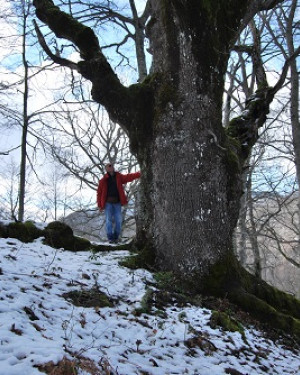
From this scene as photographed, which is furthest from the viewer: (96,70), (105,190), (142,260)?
(105,190)

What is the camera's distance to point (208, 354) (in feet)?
9.98

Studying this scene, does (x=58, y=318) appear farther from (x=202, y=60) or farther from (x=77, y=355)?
(x=202, y=60)

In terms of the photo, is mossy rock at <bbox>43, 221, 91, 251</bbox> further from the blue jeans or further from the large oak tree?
the blue jeans

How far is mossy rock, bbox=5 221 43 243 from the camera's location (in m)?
5.20

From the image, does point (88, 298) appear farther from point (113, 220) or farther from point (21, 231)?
point (113, 220)

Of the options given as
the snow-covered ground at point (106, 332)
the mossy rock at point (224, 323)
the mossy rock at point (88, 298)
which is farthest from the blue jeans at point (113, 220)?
the mossy rock at point (224, 323)

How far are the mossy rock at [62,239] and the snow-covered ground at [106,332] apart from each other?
0.74 meters

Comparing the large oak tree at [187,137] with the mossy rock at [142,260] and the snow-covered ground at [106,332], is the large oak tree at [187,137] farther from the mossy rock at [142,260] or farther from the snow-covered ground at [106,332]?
the snow-covered ground at [106,332]

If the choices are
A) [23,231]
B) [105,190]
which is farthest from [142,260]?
[105,190]

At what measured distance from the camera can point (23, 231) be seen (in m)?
5.26

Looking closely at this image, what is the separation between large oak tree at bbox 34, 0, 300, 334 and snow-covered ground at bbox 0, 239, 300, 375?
2.42 feet

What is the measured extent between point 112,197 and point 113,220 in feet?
1.67

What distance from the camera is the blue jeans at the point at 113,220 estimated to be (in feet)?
23.4

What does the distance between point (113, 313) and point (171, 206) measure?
80.3 inches
